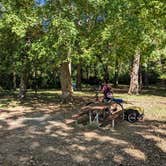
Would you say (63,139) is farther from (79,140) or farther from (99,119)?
(99,119)

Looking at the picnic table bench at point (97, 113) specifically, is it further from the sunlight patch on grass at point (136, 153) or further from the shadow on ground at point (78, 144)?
the sunlight patch on grass at point (136, 153)

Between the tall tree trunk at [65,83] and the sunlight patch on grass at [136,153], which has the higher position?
the tall tree trunk at [65,83]

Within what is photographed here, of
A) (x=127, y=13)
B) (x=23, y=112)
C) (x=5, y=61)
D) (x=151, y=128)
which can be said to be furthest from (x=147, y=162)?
(x=5, y=61)

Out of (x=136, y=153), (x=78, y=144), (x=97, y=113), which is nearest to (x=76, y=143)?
(x=78, y=144)

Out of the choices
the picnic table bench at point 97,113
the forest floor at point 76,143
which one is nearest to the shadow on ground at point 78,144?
the forest floor at point 76,143

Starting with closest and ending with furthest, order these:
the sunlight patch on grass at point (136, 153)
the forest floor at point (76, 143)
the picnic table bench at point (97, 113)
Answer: the forest floor at point (76, 143) → the sunlight patch on grass at point (136, 153) → the picnic table bench at point (97, 113)

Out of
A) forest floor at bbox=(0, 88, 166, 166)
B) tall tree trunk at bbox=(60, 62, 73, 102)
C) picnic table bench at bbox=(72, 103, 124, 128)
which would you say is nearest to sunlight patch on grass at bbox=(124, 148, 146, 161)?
forest floor at bbox=(0, 88, 166, 166)

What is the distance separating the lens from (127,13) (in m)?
19.9

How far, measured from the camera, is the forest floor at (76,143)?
10.0 metres

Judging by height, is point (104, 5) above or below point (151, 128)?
above

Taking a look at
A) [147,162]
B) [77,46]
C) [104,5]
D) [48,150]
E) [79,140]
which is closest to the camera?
[147,162]

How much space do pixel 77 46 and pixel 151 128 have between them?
23.5 feet

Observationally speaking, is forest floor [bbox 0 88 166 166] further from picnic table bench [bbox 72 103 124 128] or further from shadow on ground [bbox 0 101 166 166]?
picnic table bench [bbox 72 103 124 128]

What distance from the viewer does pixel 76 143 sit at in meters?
11.8
